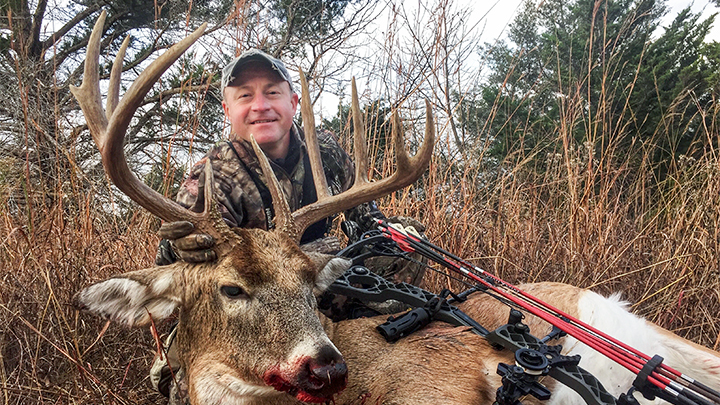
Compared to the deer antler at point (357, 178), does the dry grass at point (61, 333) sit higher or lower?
lower

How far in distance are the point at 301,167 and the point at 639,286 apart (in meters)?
2.59

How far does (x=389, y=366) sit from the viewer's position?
6.41 feet

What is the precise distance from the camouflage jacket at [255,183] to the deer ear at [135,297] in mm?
784

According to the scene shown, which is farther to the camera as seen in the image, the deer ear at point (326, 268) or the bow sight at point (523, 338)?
the deer ear at point (326, 268)

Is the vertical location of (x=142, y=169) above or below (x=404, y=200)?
above

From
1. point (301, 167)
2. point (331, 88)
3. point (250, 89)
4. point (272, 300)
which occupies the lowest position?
point (272, 300)

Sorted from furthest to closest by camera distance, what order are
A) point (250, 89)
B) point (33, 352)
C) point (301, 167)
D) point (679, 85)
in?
point (679, 85) → point (301, 167) → point (250, 89) → point (33, 352)

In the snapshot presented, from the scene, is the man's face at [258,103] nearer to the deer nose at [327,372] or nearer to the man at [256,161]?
the man at [256,161]

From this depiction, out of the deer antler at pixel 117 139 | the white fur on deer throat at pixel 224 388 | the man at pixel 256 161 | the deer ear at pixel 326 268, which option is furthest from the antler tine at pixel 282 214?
Result: the man at pixel 256 161

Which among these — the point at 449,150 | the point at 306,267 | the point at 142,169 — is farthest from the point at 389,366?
the point at 142,169

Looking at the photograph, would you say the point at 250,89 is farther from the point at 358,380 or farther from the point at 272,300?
the point at 358,380

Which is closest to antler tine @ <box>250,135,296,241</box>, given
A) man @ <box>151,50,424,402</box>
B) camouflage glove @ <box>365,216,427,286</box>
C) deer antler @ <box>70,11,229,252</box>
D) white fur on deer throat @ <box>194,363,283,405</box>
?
deer antler @ <box>70,11,229,252</box>

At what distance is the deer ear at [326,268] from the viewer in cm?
214

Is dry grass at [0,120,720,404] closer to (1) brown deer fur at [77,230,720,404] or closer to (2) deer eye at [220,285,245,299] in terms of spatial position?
(1) brown deer fur at [77,230,720,404]
